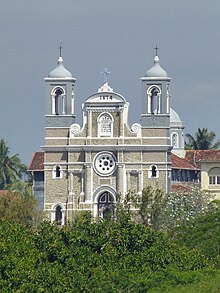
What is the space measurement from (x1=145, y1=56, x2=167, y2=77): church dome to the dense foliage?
180ft

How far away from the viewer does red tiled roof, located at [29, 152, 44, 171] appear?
382 feet

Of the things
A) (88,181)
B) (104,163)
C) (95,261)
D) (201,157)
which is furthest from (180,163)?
(95,261)

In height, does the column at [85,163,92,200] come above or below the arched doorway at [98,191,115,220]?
above

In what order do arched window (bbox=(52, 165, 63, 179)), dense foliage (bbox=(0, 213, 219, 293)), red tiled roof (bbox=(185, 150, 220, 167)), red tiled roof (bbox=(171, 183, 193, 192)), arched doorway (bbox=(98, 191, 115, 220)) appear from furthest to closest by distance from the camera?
red tiled roof (bbox=(185, 150, 220, 167)) → arched window (bbox=(52, 165, 63, 179)) → arched doorway (bbox=(98, 191, 115, 220)) → red tiled roof (bbox=(171, 183, 193, 192)) → dense foliage (bbox=(0, 213, 219, 293))

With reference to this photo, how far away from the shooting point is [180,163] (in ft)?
391

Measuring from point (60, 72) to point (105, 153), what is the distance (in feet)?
21.5

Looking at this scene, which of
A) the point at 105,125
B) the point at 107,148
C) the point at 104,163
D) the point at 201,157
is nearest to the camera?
the point at 107,148

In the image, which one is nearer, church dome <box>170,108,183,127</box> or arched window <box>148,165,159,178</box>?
arched window <box>148,165,159,178</box>

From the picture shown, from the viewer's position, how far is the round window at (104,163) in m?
109

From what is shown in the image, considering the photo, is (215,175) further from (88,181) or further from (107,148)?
(88,181)

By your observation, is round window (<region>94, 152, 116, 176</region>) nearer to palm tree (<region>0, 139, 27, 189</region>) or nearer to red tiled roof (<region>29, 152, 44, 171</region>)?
red tiled roof (<region>29, 152, 44, 171</region>)

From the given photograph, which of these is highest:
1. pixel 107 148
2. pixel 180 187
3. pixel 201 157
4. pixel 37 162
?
pixel 201 157

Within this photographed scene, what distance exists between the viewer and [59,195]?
109625mm

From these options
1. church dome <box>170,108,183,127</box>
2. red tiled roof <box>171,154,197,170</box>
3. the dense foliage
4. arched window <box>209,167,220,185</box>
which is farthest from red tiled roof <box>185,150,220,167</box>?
the dense foliage
